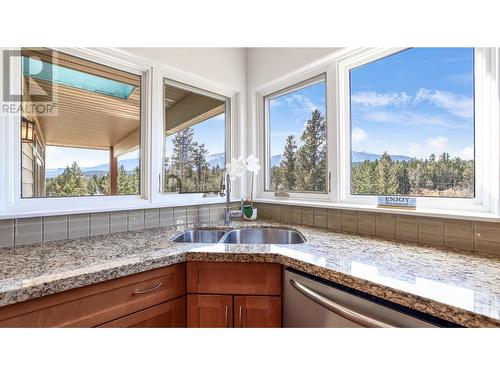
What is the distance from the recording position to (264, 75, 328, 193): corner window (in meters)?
1.86

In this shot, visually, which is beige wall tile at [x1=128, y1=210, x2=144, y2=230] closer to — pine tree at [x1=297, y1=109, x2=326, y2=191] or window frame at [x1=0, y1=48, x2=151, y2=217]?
window frame at [x1=0, y1=48, x2=151, y2=217]

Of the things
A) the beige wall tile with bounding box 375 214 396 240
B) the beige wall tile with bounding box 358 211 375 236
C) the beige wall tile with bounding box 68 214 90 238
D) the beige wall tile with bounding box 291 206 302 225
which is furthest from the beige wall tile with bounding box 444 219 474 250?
the beige wall tile with bounding box 68 214 90 238

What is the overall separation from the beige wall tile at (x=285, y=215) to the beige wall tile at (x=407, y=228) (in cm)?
78

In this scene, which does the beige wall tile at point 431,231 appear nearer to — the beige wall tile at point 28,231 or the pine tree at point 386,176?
the pine tree at point 386,176

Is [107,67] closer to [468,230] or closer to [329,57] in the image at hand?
[329,57]

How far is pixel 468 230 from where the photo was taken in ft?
3.67

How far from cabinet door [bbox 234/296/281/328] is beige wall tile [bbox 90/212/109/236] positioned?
0.92 m

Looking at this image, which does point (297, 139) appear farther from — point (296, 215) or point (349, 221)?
point (349, 221)

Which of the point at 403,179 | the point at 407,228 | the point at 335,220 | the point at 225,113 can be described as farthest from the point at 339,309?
→ the point at 225,113

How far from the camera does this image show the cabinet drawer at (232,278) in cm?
112

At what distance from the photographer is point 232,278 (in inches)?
44.9

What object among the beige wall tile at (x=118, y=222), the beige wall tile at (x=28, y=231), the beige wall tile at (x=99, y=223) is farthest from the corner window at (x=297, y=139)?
the beige wall tile at (x=28, y=231)
